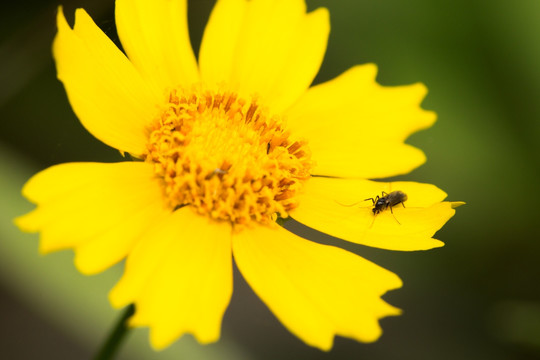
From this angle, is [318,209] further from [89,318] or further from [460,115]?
[460,115]

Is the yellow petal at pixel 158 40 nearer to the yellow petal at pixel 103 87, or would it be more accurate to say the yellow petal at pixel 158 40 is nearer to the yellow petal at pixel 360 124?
the yellow petal at pixel 103 87

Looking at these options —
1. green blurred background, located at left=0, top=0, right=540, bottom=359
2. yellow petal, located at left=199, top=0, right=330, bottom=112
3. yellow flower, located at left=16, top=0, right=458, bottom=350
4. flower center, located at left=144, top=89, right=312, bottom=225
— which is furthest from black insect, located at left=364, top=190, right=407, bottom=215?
green blurred background, located at left=0, top=0, right=540, bottom=359

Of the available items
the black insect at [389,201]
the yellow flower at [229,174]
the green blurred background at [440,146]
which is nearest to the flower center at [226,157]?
the yellow flower at [229,174]

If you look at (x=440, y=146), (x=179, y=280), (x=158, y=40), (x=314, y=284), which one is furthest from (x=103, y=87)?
(x=440, y=146)

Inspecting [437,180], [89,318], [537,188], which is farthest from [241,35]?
[537,188]

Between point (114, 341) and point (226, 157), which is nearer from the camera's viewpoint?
point (114, 341)

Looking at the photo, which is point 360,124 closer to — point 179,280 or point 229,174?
point 229,174

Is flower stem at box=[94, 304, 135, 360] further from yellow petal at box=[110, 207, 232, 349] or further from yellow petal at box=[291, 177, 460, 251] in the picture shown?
yellow petal at box=[291, 177, 460, 251]
